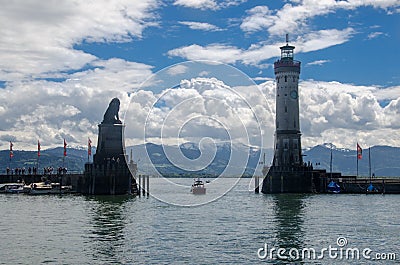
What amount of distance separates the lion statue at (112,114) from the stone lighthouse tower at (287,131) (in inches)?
1729

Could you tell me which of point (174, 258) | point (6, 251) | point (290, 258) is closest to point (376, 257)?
point (290, 258)

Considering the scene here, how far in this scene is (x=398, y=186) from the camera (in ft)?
516

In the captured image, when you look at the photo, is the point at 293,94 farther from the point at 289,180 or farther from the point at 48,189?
the point at 48,189

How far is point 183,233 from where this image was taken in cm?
6631

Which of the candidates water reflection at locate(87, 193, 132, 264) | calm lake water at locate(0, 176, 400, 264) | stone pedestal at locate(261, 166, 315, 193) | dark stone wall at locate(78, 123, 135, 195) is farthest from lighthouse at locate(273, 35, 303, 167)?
water reflection at locate(87, 193, 132, 264)

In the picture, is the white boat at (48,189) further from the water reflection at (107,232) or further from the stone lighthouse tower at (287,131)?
the stone lighthouse tower at (287,131)

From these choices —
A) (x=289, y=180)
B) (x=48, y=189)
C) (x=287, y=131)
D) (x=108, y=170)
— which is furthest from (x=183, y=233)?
(x=287, y=131)

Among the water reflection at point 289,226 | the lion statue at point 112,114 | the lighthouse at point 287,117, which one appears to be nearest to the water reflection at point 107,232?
the water reflection at point 289,226

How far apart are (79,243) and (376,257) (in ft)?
95.8

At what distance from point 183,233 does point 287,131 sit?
326 feet

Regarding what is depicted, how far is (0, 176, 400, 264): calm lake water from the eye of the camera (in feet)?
170

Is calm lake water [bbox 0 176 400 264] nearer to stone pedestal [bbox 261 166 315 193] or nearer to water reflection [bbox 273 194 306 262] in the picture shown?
water reflection [bbox 273 194 306 262]

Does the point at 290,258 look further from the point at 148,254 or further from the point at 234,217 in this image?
the point at 234,217

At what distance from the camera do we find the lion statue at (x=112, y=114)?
148 metres
